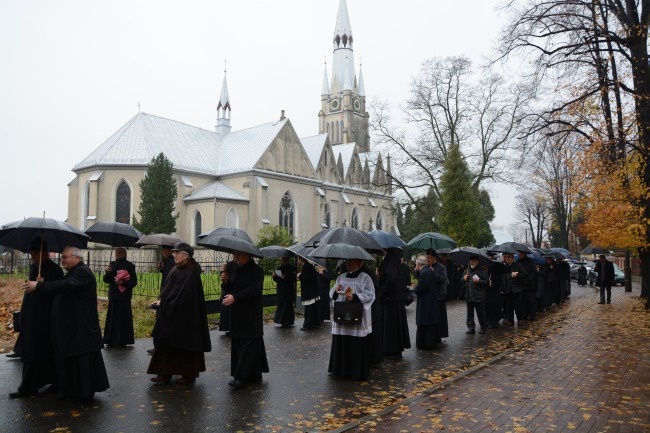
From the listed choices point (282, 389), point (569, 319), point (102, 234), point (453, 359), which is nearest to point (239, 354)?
point (282, 389)

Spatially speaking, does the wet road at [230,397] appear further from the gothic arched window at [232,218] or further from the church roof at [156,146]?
the church roof at [156,146]

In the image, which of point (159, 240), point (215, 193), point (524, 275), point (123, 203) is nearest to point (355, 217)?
point (215, 193)

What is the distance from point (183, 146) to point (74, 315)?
133ft

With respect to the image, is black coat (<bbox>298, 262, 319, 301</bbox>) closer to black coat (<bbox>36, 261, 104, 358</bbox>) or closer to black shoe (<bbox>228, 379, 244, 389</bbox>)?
black shoe (<bbox>228, 379, 244, 389</bbox>)

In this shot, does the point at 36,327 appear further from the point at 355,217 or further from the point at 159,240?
the point at 355,217

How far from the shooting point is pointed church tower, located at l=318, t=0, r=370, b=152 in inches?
3184

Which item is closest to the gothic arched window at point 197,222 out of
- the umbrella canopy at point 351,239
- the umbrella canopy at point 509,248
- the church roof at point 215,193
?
the church roof at point 215,193

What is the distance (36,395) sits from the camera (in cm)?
686

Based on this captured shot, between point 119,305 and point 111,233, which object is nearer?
point 119,305

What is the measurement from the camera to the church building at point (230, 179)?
4028 centimetres

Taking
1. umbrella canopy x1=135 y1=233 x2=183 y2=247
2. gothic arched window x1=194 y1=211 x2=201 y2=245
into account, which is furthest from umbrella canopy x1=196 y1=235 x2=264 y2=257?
gothic arched window x1=194 y1=211 x2=201 y2=245

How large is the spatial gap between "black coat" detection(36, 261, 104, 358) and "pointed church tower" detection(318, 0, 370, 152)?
7479 cm

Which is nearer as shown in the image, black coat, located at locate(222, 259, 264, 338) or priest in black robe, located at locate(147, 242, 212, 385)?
priest in black robe, located at locate(147, 242, 212, 385)

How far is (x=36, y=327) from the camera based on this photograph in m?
6.70
